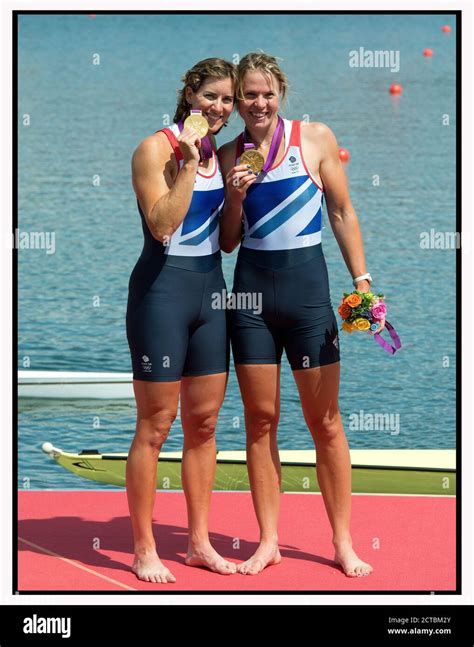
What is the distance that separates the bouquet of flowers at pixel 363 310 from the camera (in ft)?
21.4

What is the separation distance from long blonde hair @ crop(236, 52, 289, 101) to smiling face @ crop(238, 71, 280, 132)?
1 centimetres

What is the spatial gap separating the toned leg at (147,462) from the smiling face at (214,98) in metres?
1.18

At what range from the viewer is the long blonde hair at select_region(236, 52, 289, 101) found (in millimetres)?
6273

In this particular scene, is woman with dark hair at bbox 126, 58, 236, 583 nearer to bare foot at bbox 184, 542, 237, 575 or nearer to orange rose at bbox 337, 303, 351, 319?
bare foot at bbox 184, 542, 237, 575

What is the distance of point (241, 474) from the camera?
26.1ft

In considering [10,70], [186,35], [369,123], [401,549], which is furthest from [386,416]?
[186,35]

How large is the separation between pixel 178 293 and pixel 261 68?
104cm

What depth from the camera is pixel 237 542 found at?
6.99m

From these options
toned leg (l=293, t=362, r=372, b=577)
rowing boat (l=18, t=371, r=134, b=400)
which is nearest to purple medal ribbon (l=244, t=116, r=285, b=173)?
toned leg (l=293, t=362, r=372, b=577)

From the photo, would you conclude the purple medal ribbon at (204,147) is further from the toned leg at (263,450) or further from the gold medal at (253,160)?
the toned leg at (263,450)

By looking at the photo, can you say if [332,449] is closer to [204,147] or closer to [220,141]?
[204,147]

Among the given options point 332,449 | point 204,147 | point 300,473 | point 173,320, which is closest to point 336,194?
point 204,147

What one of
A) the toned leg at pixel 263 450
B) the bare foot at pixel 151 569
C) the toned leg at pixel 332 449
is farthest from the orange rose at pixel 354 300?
the bare foot at pixel 151 569
